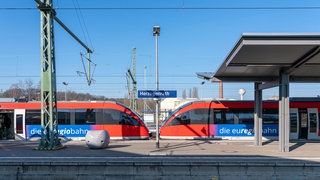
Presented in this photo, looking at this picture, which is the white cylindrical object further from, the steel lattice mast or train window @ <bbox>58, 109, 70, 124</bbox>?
train window @ <bbox>58, 109, 70, 124</bbox>

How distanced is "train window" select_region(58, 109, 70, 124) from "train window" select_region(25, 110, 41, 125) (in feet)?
4.42

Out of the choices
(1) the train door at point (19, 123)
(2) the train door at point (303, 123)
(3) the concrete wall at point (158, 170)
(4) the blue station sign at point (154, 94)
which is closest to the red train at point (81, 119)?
(1) the train door at point (19, 123)

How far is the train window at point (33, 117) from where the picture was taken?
21.7 metres

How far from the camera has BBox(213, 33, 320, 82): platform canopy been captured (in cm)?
1119

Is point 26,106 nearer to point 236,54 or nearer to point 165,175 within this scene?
point 165,175

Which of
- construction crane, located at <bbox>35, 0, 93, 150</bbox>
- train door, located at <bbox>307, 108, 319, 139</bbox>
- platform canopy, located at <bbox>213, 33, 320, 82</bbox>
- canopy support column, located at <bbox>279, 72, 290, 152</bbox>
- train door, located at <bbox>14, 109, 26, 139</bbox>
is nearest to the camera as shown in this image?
platform canopy, located at <bbox>213, 33, 320, 82</bbox>

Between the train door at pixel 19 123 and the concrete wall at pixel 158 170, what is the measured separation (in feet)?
33.5

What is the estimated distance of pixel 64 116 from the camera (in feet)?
71.4

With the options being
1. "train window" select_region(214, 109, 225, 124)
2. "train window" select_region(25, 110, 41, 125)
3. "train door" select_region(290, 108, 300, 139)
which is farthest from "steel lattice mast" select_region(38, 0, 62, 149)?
"train door" select_region(290, 108, 300, 139)

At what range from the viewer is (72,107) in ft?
71.5

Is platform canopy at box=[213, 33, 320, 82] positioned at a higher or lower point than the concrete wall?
higher

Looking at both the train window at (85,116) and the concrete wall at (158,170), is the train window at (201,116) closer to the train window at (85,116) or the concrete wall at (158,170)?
the train window at (85,116)

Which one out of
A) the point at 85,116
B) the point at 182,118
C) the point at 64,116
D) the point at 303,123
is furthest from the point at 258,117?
the point at 64,116

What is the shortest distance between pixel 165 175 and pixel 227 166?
217 centimetres
